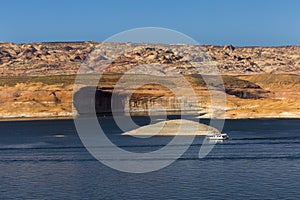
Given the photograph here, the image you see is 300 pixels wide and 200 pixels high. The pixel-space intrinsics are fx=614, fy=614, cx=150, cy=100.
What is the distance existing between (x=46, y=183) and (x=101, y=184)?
5.63m

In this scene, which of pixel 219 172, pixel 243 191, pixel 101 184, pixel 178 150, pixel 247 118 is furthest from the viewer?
pixel 247 118

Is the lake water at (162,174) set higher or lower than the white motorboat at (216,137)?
lower

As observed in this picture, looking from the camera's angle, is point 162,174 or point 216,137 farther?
point 216,137

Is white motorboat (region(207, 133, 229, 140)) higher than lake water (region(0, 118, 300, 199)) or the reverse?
higher

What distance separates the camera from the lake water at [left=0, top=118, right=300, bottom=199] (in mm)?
54031

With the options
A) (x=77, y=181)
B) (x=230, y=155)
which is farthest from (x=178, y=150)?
(x=77, y=181)

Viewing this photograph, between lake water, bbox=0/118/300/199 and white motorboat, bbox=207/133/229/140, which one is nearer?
lake water, bbox=0/118/300/199

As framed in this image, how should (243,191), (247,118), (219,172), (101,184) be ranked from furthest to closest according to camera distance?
(247,118), (219,172), (101,184), (243,191)

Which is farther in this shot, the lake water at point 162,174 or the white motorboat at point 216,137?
the white motorboat at point 216,137

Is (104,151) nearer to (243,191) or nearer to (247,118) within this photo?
(243,191)

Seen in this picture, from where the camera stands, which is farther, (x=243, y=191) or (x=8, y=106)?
(x=8, y=106)

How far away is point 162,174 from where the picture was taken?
64562 millimetres

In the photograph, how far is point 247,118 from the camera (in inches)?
6585

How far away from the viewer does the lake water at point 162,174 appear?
177 ft
